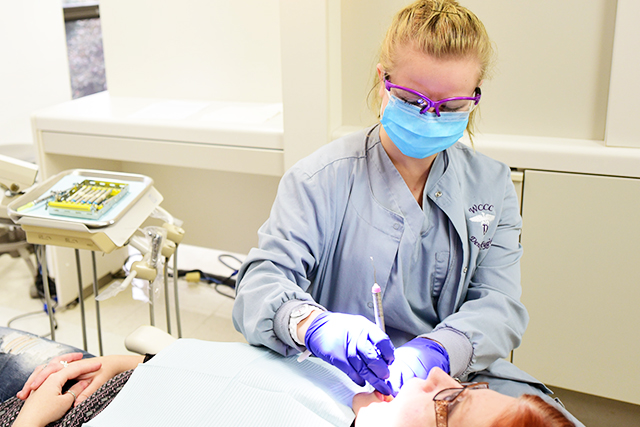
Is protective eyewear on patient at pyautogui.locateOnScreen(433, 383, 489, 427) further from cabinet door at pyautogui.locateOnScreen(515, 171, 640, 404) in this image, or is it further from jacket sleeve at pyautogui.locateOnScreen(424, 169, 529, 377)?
cabinet door at pyautogui.locateOnScreen(515, 171, 640, 404)

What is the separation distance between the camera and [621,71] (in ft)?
5.35

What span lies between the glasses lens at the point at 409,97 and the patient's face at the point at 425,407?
0.49 metres

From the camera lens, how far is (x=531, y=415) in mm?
820

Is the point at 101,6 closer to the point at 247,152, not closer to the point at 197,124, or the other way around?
the point at 197,124

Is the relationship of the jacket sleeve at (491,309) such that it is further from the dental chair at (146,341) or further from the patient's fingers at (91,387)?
the patient's fingers at (91,387)

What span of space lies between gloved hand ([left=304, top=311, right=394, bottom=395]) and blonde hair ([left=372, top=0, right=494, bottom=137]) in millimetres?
504

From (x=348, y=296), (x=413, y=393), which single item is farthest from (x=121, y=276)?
(x=413, y=393)

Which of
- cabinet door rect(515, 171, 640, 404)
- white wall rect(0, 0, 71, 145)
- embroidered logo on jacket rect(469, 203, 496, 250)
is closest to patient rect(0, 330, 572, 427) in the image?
embroidered logo on jacket rect(469, 203, 496, 250)

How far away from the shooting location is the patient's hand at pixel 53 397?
1.15 meters

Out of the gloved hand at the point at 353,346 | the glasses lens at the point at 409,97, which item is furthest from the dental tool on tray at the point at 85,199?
the glasses lens at the point at 409,97

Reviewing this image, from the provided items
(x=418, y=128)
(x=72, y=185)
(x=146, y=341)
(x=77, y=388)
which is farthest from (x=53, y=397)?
(x=418, y=128)

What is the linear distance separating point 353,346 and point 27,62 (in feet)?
10.3

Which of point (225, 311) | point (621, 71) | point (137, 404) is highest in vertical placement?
point (621, 71)

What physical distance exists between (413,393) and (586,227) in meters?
1.06
